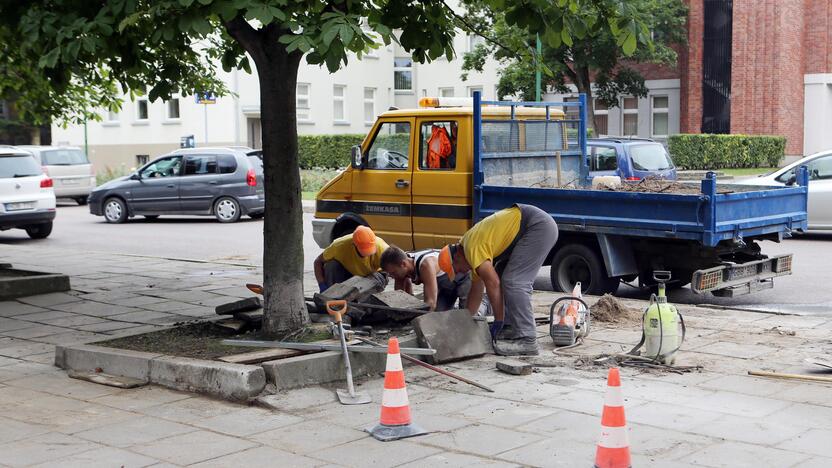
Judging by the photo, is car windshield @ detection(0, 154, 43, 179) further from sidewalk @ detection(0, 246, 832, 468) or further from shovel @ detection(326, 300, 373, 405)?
shovel @ detection(326, 300, 373, 405)

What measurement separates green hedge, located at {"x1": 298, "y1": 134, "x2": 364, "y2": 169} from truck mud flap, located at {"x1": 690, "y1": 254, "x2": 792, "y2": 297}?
28211 mm

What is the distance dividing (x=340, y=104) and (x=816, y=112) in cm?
1974

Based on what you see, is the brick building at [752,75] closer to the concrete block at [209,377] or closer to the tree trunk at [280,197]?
the tree trunk at [280,197]

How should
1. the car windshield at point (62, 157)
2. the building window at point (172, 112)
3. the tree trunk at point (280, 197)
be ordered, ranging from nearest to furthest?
1. the tree trunk at point (280, 197)
2. the car windshield at point (62, 157)
3. the building window at point (172, 112)

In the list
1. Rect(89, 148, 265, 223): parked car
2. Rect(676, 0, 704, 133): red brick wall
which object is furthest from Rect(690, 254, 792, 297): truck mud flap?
Rect(676, 0, 704, 133): red brick wall

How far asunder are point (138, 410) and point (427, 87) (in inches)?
1650

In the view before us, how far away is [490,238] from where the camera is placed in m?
8.21

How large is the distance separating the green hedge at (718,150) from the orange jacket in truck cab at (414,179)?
2221cm

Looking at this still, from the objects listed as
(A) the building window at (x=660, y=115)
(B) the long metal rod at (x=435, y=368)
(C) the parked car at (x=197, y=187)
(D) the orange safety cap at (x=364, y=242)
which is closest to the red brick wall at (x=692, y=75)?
(A) the building window at (x=660, y=115)

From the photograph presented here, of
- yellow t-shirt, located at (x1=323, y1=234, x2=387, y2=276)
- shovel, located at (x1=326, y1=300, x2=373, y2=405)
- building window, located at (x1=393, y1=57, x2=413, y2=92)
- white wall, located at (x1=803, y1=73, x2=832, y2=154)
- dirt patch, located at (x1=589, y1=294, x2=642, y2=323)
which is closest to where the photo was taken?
shovel, located at (x1=326, y1=300, x2=373, y2=405)

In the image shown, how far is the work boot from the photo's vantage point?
8.33 metres

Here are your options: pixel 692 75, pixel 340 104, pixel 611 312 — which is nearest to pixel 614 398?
pixel 611 312

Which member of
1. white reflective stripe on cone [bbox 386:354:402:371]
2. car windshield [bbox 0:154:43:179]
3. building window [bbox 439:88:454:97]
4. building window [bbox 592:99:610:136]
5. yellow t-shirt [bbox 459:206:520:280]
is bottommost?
white reflective stripe on cone [bbox 386:354:402:371]

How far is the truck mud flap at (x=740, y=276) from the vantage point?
1042cm
